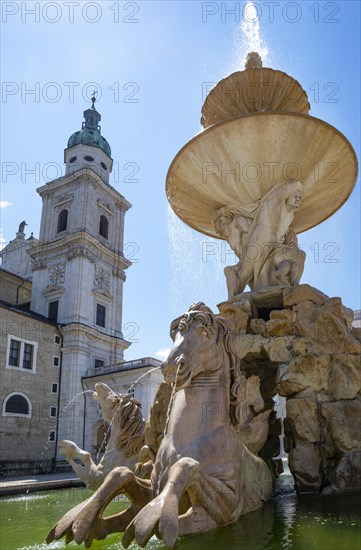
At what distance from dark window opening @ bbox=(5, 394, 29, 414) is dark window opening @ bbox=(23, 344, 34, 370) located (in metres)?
2.09

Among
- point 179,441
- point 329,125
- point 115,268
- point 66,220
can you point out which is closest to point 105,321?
point 115,268

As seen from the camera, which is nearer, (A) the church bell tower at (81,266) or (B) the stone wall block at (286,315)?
(B) the stone wall block at (286,315)

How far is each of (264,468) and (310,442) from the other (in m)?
0.98

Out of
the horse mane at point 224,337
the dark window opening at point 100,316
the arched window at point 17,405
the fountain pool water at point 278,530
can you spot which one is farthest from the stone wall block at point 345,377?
the dark window opening at point 100,316

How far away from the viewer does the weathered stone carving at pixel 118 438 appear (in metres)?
6.05

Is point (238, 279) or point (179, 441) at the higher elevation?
point (238, 279)

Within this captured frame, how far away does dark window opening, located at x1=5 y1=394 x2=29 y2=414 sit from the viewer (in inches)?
1193

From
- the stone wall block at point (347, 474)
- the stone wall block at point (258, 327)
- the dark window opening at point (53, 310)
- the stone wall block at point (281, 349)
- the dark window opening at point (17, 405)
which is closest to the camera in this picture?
the stone wall block at point (347, 474)

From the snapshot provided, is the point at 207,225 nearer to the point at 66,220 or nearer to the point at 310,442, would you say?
the point at 310,442

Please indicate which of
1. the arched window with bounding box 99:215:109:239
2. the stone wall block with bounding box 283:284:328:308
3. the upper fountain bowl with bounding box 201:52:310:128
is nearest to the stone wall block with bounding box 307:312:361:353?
the stone wall block with bounding box 283:284:328:308

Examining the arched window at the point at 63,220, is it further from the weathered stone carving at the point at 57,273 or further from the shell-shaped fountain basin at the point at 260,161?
the shell-shaped fountain basin at the point at 260,161

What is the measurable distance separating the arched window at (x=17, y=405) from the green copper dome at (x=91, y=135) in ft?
86.6

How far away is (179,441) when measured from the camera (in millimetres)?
3559

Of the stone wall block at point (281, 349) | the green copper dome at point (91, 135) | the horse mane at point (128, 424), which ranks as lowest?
the horse mane at point (128, 424)
